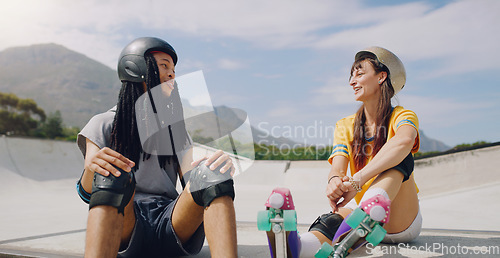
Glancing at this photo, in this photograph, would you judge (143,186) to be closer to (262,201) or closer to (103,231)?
(103,231)

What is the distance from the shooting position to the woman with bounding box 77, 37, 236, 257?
5.29 feet

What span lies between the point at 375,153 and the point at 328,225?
57cm

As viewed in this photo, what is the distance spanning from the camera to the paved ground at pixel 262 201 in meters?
2.71

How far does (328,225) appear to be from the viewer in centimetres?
212

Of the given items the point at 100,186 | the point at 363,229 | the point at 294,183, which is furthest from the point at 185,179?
the point at 294,183

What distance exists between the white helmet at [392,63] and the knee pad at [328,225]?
0.91m

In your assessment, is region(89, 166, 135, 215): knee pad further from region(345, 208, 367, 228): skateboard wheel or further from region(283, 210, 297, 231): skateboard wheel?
region(345, 208, 367, 228): skateboard wheel

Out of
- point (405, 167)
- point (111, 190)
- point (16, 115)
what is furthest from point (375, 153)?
point (16, 115)

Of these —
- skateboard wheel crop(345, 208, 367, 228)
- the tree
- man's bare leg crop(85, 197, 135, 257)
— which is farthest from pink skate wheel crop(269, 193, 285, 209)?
the tree

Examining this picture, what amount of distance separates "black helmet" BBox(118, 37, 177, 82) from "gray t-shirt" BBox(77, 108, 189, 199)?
0.78 ft

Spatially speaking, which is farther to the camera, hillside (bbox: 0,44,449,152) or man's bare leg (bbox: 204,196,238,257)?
hillside (bbox: 0,44,449,152)

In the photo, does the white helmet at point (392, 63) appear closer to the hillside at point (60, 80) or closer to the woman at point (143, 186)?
the woman at point (143, 186)

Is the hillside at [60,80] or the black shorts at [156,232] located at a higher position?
the hillside at [60,80]

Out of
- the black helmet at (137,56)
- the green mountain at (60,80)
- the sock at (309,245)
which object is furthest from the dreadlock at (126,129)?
the green mountain at (60,80)
